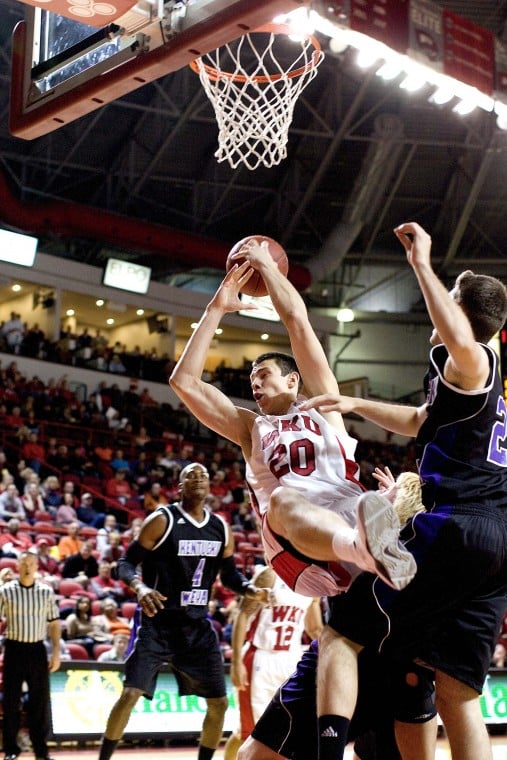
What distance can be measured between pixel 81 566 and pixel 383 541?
9.88m

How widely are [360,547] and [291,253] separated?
2467 centimetres

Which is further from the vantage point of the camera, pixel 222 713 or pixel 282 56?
pixel 282 56

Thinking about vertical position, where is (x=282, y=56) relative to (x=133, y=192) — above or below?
above

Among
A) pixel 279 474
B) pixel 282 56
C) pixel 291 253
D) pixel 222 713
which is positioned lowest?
pixel 222 713

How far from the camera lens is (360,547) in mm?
3439

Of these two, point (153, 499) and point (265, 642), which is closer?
point (265, 642)

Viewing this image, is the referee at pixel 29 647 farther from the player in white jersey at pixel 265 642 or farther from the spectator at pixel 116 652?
the player in white jersey at pixel 265 642

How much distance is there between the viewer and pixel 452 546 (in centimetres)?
370

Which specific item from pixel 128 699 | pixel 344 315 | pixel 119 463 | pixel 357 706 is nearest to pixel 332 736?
pixel 357 706

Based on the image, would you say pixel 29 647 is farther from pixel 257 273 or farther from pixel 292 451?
pixel 292 451

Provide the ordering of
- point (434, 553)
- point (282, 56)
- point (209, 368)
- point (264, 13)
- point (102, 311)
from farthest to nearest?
point (209, 368)
point (102, 311)
point (282, 56)
point (264, 13)
point (434, 553)

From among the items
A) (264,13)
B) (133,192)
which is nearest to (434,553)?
(264,13)

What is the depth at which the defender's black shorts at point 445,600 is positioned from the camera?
3707mm

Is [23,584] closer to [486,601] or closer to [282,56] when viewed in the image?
[486,601]
